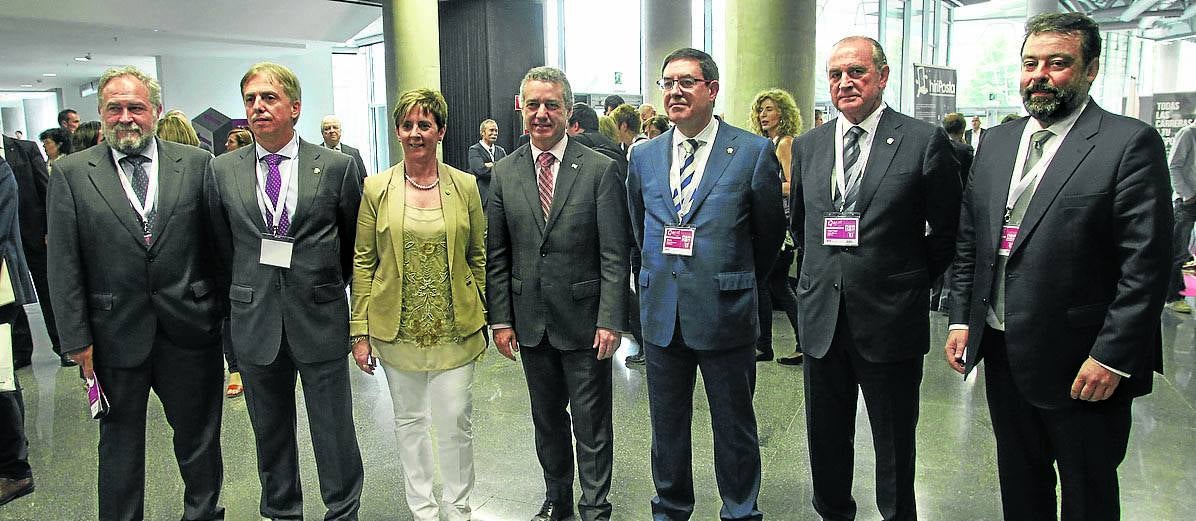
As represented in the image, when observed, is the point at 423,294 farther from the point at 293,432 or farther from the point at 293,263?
the point at 293,432

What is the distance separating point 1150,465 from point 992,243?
2046 mm

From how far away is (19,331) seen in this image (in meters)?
5.51

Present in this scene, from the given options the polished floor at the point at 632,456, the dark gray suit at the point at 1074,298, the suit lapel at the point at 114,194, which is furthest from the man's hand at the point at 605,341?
the suit lapel at the point at 114,194

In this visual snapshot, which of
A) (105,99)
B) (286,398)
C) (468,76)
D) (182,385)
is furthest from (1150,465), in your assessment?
(468,76)

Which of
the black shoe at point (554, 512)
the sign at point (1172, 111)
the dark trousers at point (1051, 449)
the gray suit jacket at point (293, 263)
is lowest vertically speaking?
the black shoe at point (554, 512)

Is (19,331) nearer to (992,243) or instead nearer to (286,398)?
(286,398)

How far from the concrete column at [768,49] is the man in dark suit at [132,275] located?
493cm

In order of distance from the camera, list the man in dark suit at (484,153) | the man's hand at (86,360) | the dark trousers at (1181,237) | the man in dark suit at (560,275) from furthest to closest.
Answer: the man in dark suit at (484,153)
the dark trousers at (1181,237)
the man in dark suit at (560,275)
the man's hand at (86,360)

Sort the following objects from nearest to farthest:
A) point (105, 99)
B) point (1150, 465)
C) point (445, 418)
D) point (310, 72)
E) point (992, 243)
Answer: point (992, 243), point (105, 99), point (445, 418), point (1150, 465), point (310, 72)

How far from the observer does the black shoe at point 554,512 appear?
2924 mm

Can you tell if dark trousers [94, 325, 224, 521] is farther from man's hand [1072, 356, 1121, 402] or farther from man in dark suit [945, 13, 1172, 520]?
man's hand [1072, 356, 1121, 402]

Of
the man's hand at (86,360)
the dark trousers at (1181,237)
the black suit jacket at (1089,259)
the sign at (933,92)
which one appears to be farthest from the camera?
the sign at (933,92)

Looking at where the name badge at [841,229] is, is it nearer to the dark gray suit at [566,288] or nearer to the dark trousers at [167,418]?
the dark gray suit at [566,288]

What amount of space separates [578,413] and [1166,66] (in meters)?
17.3
